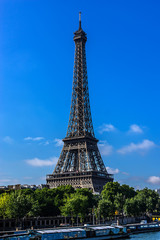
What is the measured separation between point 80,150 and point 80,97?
34.3 meters

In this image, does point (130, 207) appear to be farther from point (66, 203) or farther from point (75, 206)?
point (75, 206)

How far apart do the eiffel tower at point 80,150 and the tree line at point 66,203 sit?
59.5 feet

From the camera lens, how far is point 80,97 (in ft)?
594

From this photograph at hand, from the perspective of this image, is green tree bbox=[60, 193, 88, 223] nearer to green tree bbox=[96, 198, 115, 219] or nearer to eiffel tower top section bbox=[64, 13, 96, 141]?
green tree bbox=[96, 198, 115, 219]

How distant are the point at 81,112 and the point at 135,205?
70.2 meters

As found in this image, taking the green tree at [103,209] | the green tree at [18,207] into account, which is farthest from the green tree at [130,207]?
the green tree at [18,207]

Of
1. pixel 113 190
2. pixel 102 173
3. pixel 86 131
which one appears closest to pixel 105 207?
pixel 113 190

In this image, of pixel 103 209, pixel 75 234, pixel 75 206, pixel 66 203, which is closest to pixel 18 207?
pixel 75 206

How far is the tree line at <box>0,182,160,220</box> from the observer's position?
8919 centimetres

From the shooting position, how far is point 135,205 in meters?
122

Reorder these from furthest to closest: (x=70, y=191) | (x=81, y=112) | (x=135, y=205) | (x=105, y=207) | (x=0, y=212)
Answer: (x=81, y=112), (x=70, y=191), (x=135, y=205), (x=105, y=207), (x=0, y=212)

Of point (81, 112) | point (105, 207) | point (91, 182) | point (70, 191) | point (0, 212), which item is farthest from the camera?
point (81, 112)

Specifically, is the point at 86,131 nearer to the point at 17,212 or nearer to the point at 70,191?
the point at 70,191

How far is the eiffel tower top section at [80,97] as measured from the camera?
6757 inches
